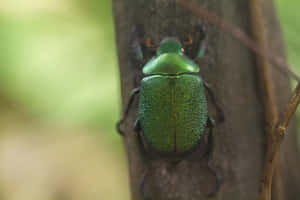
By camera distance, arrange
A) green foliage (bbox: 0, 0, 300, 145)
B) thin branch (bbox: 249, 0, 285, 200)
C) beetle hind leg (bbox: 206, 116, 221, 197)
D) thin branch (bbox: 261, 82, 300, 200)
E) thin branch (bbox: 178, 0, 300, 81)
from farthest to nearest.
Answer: green foliage (bbox: 0, 0, 300, 145) < thin branch (bbox: 249, 0, 285, 200) < beetle hind leg (bbox: 206, 116, 221, 197) < thin branch (bbox: 261, 82, 300, 200) < thin branch (bbox: 178, 0, 300, 81)

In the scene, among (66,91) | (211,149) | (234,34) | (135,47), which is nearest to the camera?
(234,34)

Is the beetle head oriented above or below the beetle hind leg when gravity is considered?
above

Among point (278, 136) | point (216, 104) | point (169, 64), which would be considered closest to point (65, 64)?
point (169, 64)

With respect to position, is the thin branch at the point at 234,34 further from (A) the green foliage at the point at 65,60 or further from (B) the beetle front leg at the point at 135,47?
(A) the green foliage at the point at 65,60

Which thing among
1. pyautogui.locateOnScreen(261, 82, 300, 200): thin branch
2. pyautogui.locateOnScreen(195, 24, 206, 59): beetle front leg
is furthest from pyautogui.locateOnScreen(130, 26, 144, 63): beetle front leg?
pyautogui.locateOnScreen(261, 82, 300, 200): thin branch

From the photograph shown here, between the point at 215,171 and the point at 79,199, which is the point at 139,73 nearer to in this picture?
the point at 215,171

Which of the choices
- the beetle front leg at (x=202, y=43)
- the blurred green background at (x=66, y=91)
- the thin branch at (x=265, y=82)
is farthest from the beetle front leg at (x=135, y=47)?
the blurred green background at (x=66, y=91)

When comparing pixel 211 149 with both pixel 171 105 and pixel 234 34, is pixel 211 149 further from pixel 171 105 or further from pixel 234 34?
pixel 234 34

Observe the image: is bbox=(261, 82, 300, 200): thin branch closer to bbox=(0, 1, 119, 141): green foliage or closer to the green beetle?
the green beetle
